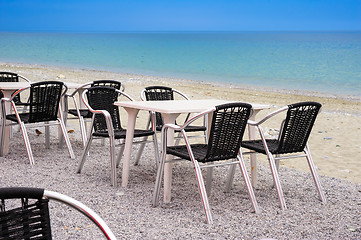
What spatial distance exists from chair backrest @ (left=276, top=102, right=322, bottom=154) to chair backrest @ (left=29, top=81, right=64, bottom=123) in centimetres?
273

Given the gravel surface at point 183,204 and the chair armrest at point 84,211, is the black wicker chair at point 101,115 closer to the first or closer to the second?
the gravel surface at point 183,204

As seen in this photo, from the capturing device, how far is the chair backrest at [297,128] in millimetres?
4449

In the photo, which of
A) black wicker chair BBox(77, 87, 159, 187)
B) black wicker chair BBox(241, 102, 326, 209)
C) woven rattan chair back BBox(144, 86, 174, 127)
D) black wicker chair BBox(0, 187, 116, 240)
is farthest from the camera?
woven rattan chair back BBox(144, 86, 174, 127)

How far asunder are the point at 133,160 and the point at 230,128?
227 cm

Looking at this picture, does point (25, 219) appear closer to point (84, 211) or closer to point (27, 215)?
point (27, 215)

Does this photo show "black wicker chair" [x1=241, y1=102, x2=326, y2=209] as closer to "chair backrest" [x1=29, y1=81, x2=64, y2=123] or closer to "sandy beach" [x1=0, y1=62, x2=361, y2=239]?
"sandy beach" [x1=0, y1=62, x2=361, y2=239]

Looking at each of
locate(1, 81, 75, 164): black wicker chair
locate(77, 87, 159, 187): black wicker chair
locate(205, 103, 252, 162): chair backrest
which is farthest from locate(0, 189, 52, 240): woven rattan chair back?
locate(1, 81, 75, 164): black wicker chair

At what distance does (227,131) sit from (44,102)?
8.69ft

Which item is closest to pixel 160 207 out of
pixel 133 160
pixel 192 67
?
pixel 133 160

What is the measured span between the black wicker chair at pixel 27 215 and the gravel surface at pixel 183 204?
1.71 m

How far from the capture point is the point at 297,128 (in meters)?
4.53

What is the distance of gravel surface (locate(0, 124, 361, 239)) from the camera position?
3746mm

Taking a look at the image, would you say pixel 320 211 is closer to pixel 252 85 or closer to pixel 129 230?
pixel 129 230

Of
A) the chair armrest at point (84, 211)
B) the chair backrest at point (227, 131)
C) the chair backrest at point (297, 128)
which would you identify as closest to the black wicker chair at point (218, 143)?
the chair backrest at point (227, 131)
